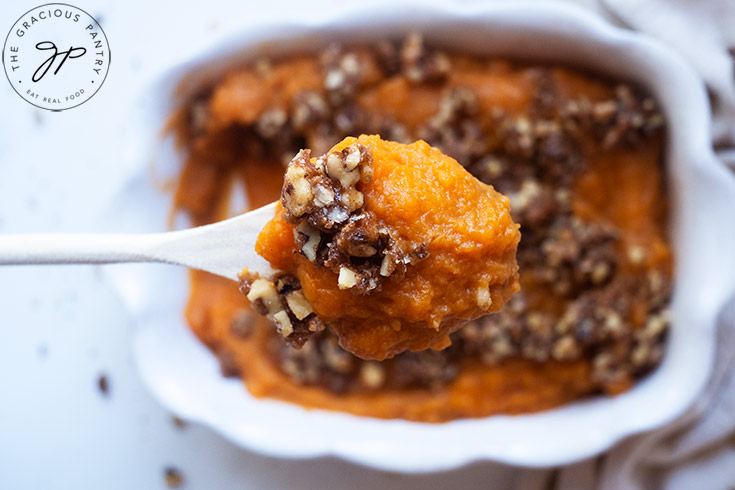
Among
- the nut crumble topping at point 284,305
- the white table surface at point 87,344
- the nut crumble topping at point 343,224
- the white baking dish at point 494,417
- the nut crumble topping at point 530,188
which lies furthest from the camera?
the white table surface at point 87,344

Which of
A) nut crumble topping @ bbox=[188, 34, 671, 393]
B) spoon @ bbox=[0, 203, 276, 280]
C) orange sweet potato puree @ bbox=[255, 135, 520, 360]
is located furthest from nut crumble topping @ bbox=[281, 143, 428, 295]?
nut crumble topping @ bbox=[188, 34, 671, 393]

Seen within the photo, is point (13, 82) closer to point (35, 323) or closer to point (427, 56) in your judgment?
point (35, 323)

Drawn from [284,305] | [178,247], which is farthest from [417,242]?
[178,247]

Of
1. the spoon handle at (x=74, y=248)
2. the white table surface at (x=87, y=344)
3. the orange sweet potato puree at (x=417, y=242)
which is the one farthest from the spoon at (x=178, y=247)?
the white table surface at (x=87, y=344)

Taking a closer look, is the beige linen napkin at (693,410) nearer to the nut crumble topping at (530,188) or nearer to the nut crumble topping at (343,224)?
the nut crumble topping at (530,188)

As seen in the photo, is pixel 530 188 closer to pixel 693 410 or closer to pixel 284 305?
pixel 693 410

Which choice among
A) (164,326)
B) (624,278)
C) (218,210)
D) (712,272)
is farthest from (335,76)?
(712,272)

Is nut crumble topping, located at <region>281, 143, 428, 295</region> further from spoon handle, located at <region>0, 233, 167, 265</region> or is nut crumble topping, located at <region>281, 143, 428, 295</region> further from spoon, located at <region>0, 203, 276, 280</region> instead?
spoon handle, located at <region>0, 233, 167, 265</region>
